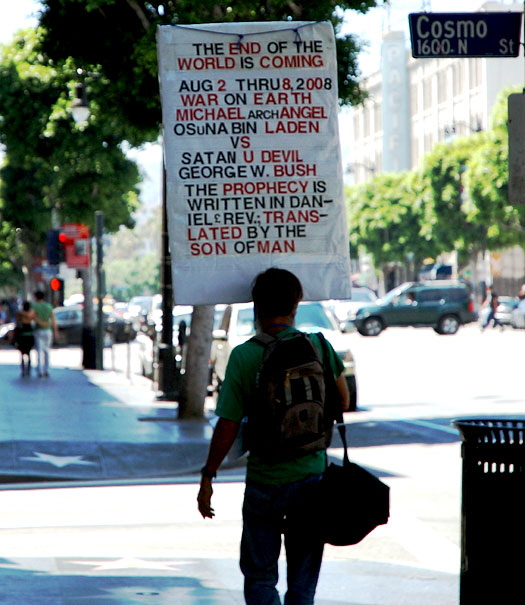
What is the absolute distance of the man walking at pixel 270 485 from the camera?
504 cm

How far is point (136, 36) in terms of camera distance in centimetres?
1877

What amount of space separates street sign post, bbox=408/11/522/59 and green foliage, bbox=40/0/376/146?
9.06 m

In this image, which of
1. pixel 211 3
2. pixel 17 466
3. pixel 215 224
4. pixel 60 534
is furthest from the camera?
pixel 211 3

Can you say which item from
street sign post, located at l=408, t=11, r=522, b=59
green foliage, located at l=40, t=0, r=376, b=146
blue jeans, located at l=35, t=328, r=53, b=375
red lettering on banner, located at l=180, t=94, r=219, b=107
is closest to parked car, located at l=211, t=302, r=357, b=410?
green foliage, located at l=40, t=0, r=376, b=146

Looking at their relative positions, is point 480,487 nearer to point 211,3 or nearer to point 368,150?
point 211,3

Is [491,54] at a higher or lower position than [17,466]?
higher

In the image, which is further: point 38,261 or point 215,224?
point 38,261

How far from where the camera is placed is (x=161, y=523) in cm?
964

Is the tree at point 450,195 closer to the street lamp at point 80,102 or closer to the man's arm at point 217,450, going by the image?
the street lamp at point 80,102

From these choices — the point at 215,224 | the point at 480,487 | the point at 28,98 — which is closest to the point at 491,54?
the point at 215,224

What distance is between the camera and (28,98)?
107 ft

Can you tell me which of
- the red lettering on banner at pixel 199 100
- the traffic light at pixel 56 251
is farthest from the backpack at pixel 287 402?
the traffic light at pixel 56 251

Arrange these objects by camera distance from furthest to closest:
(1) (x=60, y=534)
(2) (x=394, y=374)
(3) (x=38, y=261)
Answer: (3) (x=38, y=261)
(2) (x=394, y=374)
(1) (x=60, y=534)

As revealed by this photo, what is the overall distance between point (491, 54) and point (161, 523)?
164 inches
